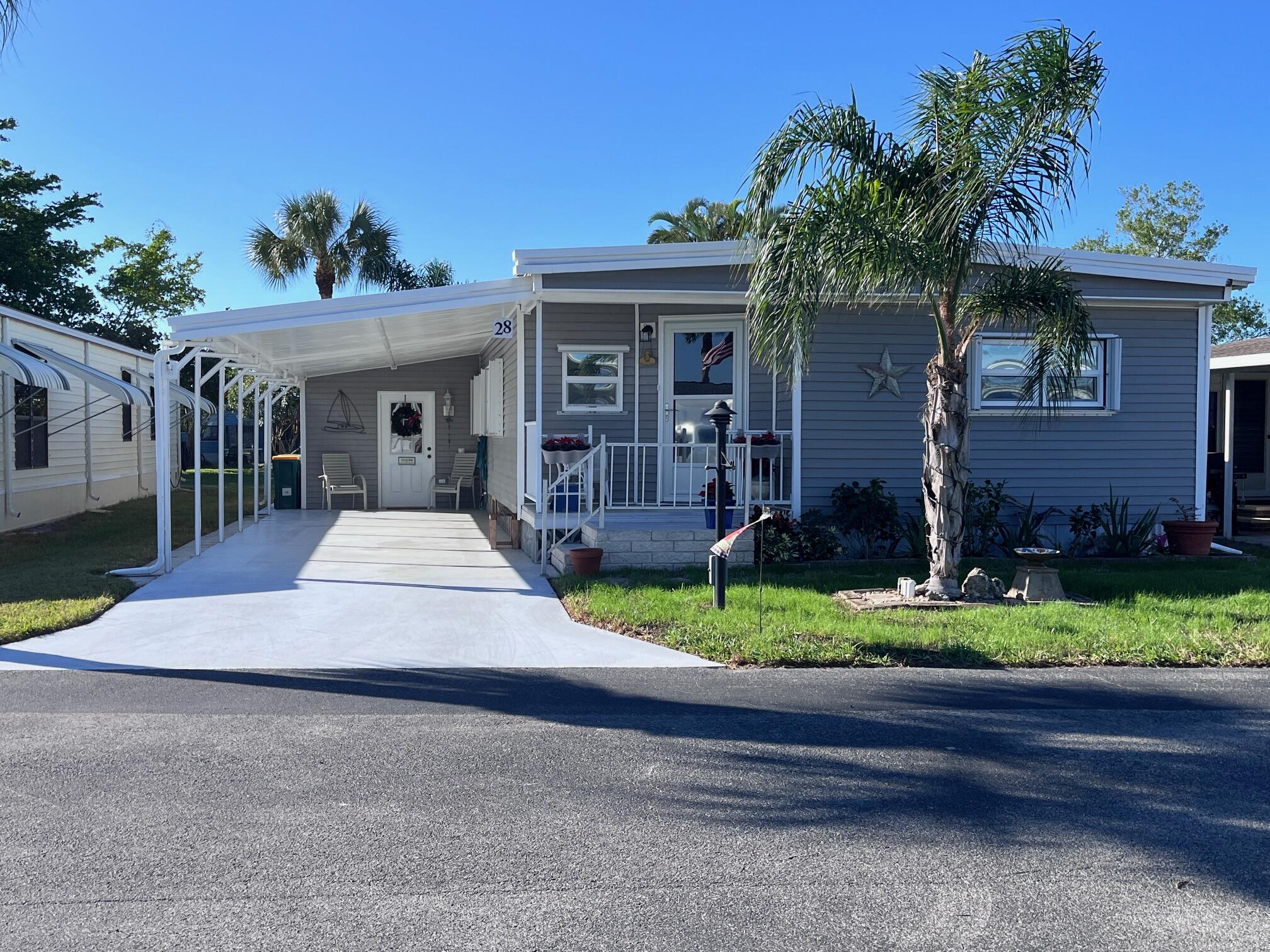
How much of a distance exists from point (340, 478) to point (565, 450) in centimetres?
854

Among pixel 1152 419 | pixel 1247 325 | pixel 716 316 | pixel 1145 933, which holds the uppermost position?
pixel 1247 325

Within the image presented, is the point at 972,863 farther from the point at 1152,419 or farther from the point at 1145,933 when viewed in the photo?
the point at 1152,419

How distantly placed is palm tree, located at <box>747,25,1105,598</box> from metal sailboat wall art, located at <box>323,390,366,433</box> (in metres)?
11.0

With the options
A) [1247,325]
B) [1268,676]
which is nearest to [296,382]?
[1268,676]

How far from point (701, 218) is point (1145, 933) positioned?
76.1 ft

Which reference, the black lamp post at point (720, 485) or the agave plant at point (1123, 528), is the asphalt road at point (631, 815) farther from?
the agave plant at point (1123, 528)

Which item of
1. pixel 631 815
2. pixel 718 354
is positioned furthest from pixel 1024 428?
pixel 631 815

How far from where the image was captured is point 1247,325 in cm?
3416

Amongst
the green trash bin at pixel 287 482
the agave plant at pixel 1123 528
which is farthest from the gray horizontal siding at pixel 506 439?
the agave plant at pixel 1123 528

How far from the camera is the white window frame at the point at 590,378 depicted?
1079 cm

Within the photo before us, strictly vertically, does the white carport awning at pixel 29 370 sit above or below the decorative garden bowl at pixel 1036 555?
above

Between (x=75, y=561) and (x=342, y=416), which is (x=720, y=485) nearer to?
(x=75, y=561)

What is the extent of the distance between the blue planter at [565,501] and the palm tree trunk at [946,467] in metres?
3.54

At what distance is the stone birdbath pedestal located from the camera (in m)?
8.03
